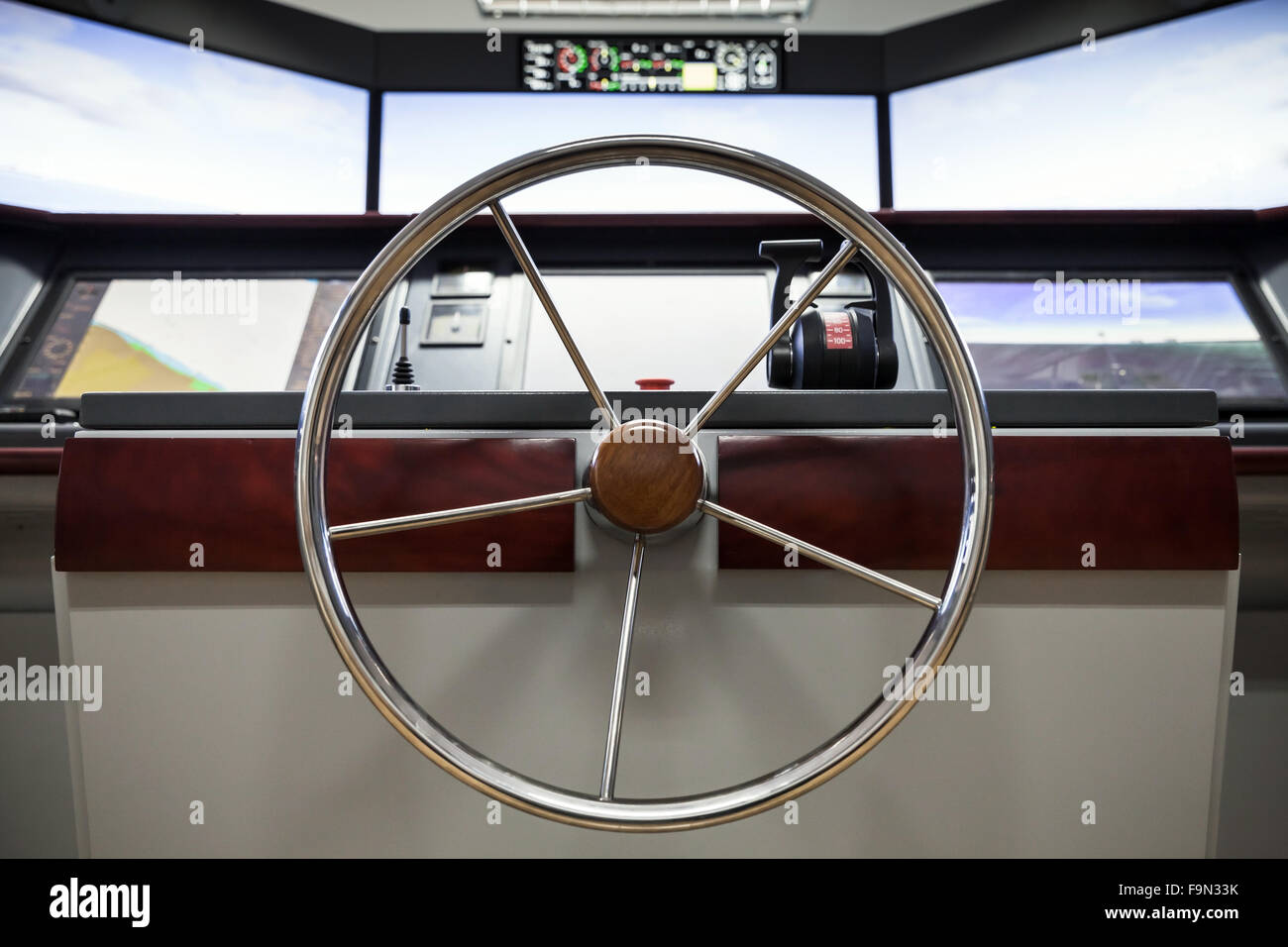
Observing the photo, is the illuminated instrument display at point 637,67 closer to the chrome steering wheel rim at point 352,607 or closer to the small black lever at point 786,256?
the small black lever at point 786,256

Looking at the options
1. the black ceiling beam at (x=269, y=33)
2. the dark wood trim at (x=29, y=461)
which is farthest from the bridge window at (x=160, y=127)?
the dark wood trim at (x=29, y=461)

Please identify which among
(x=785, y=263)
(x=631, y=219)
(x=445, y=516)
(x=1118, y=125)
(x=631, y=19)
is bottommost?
(x=445, y=516)

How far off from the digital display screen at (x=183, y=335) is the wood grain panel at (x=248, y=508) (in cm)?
60

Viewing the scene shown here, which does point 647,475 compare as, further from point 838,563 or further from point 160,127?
point 160,127

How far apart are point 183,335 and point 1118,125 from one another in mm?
1991

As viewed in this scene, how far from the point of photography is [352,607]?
0.47 metres

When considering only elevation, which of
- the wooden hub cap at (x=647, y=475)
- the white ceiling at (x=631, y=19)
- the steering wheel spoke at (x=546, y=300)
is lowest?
the wooden hub cap at (x=647, y=475)

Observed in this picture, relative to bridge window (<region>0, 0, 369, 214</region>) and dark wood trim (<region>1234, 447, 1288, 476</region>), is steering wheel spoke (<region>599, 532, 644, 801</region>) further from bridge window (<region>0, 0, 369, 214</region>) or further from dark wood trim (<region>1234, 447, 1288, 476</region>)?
bridge window (<region>0, 0, 369, 214</region>)

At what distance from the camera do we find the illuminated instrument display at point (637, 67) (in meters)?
1.66

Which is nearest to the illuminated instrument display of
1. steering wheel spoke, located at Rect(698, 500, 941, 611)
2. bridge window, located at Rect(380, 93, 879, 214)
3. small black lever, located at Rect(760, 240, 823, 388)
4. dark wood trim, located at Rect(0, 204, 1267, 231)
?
bridge window, located at Rect(380, 93, 879, 214)

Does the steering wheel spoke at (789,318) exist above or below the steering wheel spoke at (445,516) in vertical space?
above

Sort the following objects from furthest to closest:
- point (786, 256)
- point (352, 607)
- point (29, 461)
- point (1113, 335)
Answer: point (1113, 335)
point (29, 461)
point (786, 256)
point (352, 607)

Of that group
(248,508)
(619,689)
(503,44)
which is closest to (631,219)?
(503,44)
